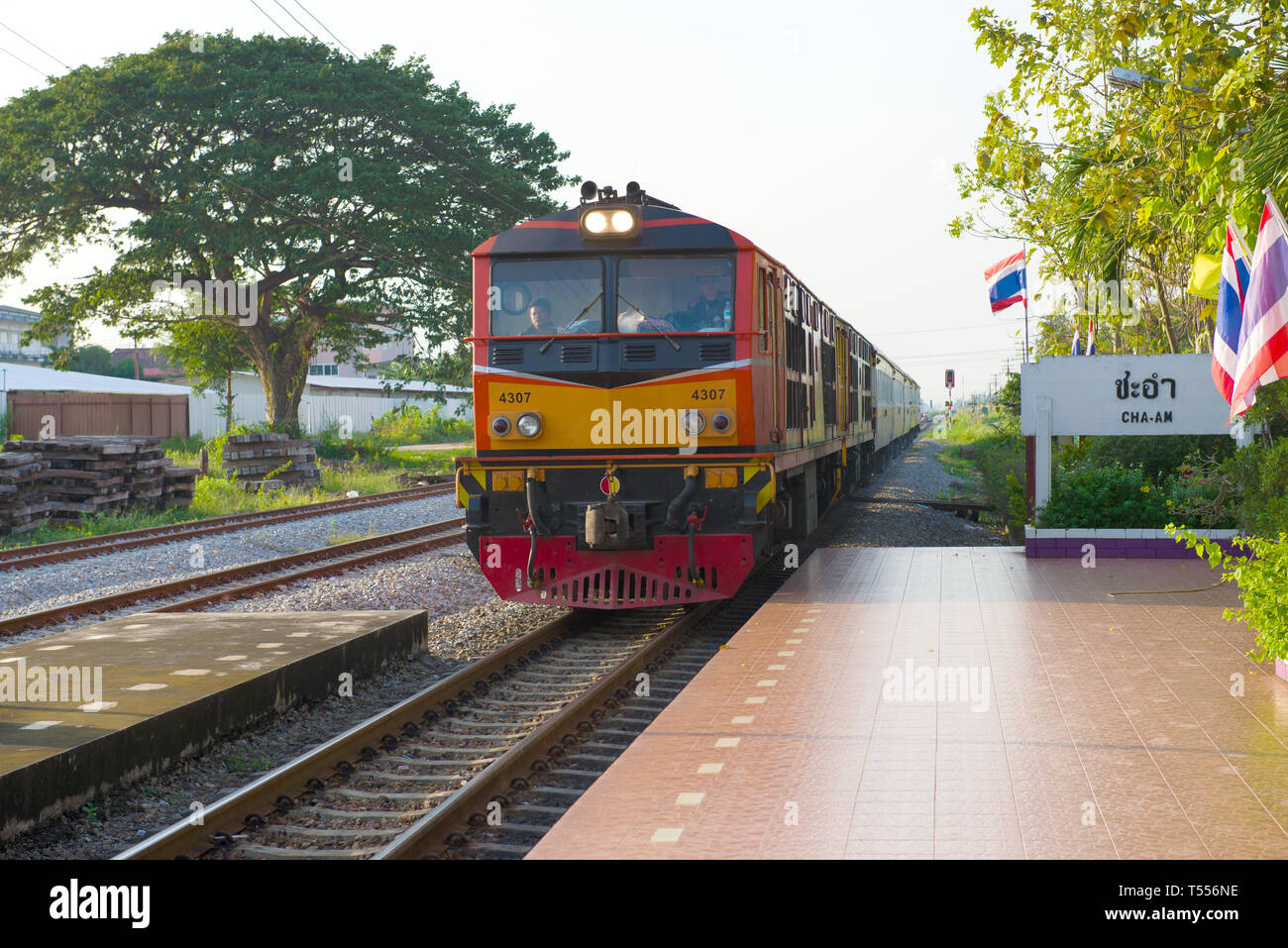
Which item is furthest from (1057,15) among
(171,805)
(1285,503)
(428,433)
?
(428,433)

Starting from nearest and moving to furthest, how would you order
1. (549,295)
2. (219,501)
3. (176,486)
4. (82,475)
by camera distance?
(549,295), (82,475), (176,486), (219,501)

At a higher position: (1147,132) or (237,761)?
(1147,132)

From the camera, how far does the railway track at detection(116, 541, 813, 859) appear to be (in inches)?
197

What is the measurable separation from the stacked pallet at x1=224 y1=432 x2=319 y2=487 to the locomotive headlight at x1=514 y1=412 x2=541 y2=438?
55.5ft

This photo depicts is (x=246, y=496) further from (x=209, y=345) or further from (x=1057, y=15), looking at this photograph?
(x=1057, y=15)

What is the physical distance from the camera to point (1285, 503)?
7.67m

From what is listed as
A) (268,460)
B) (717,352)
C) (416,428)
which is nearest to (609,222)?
(717,352)

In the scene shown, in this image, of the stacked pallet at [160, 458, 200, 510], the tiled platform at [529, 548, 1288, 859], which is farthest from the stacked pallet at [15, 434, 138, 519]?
the tiled platform at [529, 548, 1288, 859]

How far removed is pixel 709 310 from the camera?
31.7ft

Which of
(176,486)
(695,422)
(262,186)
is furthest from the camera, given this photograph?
(262,186)

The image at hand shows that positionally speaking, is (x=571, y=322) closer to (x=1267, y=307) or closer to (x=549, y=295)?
(x=549, y=295)

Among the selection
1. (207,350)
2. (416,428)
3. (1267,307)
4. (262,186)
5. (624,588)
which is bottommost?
(624,588)

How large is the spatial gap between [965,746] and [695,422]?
4688 mm
